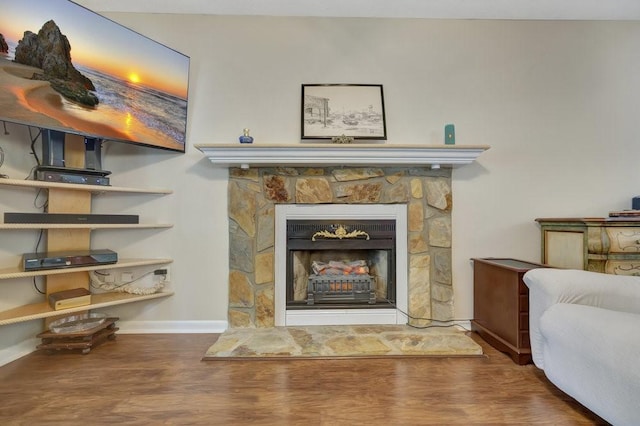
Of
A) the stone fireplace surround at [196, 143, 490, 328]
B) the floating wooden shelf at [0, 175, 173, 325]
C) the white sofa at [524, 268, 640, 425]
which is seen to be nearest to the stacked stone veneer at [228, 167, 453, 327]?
the stone fireplace surround at [196, 143, 490, 328]

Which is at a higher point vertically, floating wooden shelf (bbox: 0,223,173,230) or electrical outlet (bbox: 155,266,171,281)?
floating wooden shelf (bbox: 0,223,173,230)

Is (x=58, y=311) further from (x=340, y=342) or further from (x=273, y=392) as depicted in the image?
(x=340, y=342)

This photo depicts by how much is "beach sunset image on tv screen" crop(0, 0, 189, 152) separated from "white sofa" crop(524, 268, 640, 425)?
250cm

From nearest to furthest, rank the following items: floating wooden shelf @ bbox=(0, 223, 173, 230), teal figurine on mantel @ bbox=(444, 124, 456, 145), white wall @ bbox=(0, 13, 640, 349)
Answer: floating wooden shelf @ bbox=(0, 223, 173, 230) → teal figurine on mantel @ bbox=(444, 124, 456, 145) → white wall @ bbox=(0, 13, 640, 349)

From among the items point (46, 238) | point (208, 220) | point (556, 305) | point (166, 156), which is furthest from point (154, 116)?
point (556, 305)

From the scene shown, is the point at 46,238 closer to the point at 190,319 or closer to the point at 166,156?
the point at 166,156

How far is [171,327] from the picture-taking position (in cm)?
200

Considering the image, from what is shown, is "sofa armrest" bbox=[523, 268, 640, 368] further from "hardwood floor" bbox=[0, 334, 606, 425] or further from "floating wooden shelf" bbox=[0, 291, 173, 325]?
"floating wooden shelf" bbox=[0, 291, 173, 325]

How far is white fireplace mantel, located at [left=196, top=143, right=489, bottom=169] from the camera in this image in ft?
5.88

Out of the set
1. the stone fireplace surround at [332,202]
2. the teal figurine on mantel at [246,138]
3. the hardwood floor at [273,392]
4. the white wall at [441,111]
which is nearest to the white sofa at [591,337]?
the hardwood floor at [273,392]

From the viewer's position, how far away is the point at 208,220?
2045 mm

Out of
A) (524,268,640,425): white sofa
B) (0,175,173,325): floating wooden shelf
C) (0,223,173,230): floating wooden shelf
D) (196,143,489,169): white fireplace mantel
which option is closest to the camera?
(524,268,640,425): white sofa

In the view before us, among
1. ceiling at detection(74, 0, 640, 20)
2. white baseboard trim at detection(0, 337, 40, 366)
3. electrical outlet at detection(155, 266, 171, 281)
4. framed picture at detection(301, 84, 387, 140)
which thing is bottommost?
white baseboard trim at detection(0, 337, 40, 366)

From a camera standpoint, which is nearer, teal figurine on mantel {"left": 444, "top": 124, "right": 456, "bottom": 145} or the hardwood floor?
the hardwood floor
